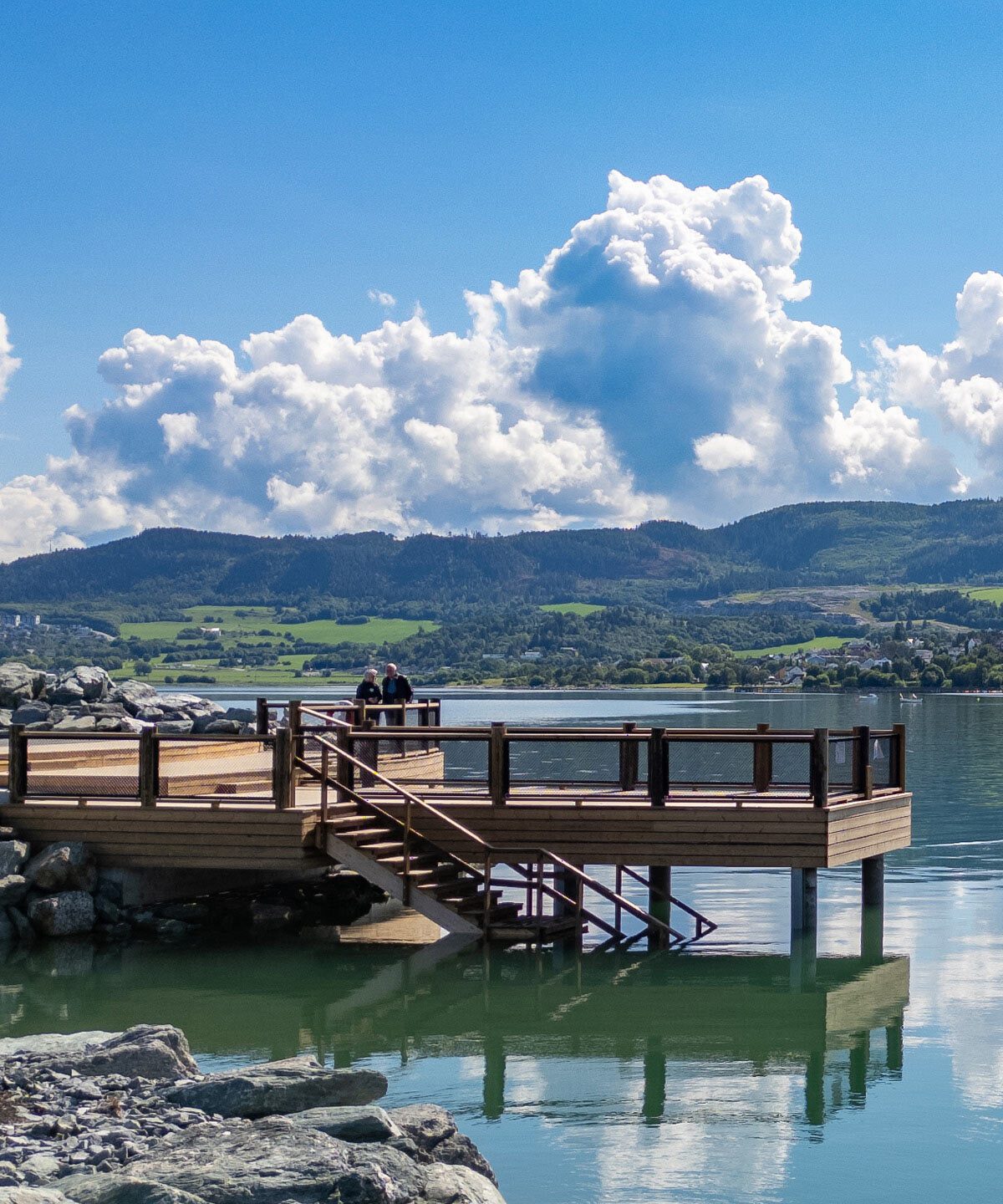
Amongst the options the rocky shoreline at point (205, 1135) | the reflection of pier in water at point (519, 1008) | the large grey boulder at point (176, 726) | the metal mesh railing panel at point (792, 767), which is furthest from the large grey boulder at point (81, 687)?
the rocky shoreline at point (205, 1135)

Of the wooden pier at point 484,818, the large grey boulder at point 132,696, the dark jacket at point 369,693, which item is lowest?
the wooden pier at point 484,818

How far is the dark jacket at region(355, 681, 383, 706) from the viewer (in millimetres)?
26594

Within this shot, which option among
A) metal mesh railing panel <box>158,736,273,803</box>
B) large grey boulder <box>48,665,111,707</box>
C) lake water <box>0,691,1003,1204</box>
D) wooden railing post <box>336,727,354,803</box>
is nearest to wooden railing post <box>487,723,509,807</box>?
wooden railing post <box>336,727,354,803</box>

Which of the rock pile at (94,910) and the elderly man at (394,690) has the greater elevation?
the elderly man at (394,690)

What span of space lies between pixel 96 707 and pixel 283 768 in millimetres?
24836

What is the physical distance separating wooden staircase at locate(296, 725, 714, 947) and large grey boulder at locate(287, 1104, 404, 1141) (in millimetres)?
8986

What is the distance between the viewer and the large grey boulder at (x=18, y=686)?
42.9 metres

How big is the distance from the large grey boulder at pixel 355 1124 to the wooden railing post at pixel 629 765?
11194 mm

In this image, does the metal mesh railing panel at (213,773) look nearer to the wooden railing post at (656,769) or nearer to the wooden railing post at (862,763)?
the wooden railing post at (656,769)

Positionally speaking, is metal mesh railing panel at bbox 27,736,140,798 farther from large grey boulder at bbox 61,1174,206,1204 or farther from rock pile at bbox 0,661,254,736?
large grey boulder at bbox 61,1174,206,1204

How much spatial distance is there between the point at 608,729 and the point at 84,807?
701 cm

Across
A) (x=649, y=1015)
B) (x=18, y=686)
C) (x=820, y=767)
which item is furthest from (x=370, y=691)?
(x=18, y=686)

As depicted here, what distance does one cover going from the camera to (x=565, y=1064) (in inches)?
596

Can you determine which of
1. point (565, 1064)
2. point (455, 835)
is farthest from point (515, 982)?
point (565, 1064)
